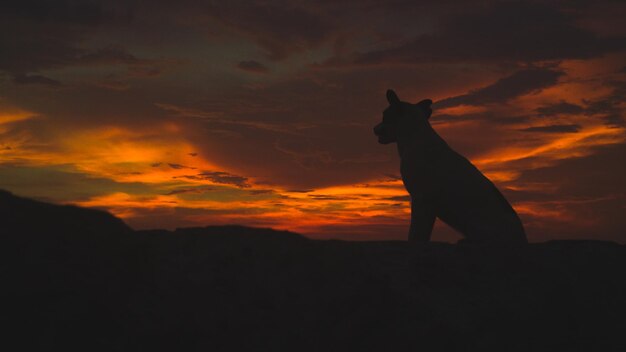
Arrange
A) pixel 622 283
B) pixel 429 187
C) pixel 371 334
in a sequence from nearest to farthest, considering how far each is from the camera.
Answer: pixel 371 334, pixel 622 283, pixel 429 187

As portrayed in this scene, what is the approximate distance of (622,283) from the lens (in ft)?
17.9

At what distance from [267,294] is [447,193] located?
14.7 feet

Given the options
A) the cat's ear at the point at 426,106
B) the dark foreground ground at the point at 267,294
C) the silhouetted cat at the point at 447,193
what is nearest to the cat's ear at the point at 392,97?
the silhouetted cat at the point at 447,193

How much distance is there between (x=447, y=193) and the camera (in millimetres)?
8078

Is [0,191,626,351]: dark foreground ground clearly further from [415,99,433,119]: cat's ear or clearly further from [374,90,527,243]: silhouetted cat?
[415,99,433,119]: cat's ear

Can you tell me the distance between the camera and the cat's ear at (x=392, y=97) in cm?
917

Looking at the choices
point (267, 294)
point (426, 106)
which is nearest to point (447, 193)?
point (426, 106)

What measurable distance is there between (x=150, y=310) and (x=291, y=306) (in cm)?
99

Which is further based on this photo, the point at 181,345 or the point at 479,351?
the point at 479,351

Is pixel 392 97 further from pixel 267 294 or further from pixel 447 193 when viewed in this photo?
pixel 267 294

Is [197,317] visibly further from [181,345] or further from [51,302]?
[51,302]

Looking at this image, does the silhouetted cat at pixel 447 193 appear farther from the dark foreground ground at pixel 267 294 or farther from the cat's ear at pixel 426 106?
the dark foreground ground at pixel 267 294

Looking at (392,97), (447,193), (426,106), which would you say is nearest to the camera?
(447,193)

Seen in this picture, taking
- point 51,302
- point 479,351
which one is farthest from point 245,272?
point 479,351
